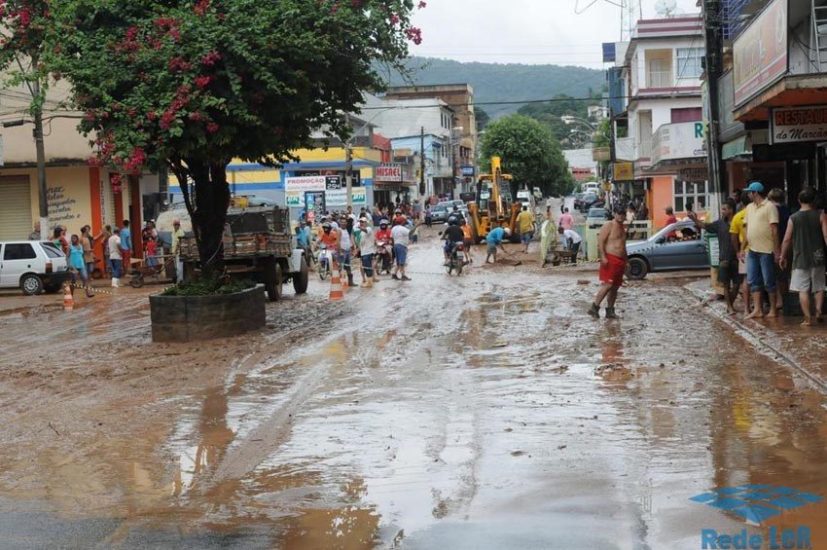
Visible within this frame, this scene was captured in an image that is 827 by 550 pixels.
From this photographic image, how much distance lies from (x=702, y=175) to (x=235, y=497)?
93.4 feet

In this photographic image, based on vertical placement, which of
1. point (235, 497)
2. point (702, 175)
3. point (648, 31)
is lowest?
point (235, 497)

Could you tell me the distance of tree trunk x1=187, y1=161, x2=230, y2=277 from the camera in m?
18.1

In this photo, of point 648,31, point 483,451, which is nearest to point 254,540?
point 483,451

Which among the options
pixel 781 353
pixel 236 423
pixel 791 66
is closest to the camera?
pixel 236 423

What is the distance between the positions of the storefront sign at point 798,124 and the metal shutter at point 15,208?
90.0 feet

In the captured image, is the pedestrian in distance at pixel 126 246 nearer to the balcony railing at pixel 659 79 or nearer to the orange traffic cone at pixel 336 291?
the orange traffic cone at pixel 336 291

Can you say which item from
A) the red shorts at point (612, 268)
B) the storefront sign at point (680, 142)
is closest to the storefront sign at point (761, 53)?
the red shorts at point (612, 268)

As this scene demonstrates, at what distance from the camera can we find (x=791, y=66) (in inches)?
637

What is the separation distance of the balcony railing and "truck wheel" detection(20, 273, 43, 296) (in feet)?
122

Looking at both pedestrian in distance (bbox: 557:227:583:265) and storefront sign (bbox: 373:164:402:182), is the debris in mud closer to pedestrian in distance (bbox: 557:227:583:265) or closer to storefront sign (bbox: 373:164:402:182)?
pedestrian in distance (bbox: 557:227:583:265)

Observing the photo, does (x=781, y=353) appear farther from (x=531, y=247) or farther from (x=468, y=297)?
(x=531, y=247)

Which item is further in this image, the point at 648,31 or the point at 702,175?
the point at 648,31

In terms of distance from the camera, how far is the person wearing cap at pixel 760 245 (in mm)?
15211

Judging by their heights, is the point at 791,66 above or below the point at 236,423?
above
